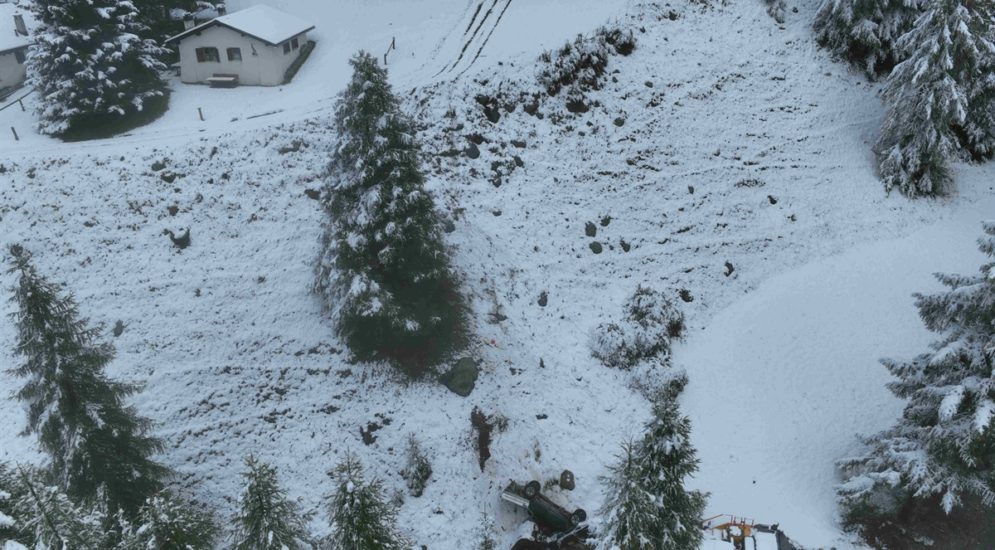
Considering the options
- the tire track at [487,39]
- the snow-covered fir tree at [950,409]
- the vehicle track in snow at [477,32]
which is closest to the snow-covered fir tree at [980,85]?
the snow-covered fir tree at [950,409]

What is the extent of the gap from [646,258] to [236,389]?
18.8m

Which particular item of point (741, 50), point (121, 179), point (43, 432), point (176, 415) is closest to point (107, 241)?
point (121, 179)

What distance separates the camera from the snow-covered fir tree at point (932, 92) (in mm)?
28812

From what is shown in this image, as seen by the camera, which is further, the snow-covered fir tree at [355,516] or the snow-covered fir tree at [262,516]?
the snow-covered fir tree at [262,516]

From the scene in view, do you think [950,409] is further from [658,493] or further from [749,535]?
[658,493]

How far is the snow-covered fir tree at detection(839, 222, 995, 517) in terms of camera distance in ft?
54.4

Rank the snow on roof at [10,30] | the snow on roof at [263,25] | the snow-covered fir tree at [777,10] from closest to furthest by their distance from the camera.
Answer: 1. the snow on roof at [263,25]
2. the snow on roof at [10,30]
3. the snow-covered fir tree at [777,10]

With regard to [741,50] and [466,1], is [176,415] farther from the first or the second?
[741,50]

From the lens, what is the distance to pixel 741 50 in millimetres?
37469

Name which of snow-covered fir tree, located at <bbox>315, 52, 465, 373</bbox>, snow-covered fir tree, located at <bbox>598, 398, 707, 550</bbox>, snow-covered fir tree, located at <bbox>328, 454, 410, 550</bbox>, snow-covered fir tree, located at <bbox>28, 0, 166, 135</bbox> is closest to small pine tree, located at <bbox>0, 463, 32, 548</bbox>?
snow-covered fir tree, located at <bbox>328, 454, 410, 550</bbox>

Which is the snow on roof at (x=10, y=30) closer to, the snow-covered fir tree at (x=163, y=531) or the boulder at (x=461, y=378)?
the boulder at (x=461, y=378)

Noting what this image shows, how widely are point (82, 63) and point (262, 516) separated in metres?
28.0

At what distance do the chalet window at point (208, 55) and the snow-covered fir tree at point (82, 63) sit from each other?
3222mm

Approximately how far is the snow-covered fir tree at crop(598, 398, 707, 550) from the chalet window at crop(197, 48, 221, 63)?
107 feet
